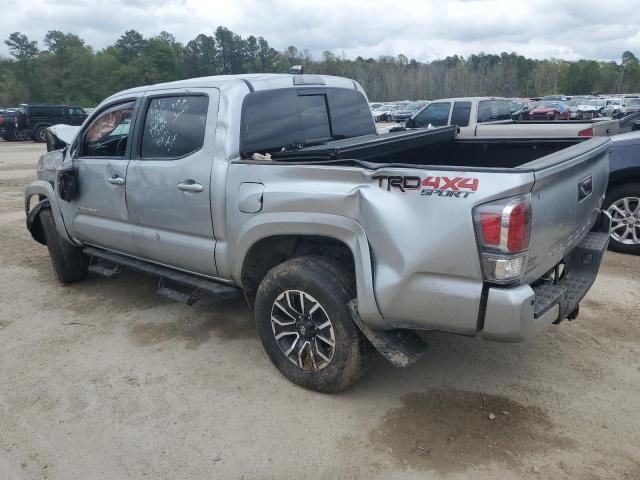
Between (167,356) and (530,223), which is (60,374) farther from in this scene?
(530,223)

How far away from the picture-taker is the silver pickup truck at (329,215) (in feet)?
8.65

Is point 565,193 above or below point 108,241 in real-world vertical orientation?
above

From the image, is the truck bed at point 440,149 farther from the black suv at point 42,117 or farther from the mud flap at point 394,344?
the black suv at point 42,117

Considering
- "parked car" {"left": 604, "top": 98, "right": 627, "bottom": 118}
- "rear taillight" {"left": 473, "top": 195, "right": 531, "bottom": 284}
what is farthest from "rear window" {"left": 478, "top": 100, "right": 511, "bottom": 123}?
"parked car" {"left": 604, "top": 98, "right": 627, "bottom": 118}

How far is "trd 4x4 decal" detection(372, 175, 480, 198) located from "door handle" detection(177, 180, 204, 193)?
4.78 feet

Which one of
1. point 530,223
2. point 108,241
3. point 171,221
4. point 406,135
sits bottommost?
point 108,241

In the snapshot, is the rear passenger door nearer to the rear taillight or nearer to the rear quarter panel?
the rear quarter panel

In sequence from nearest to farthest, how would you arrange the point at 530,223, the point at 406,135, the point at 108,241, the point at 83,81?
the point at 530,223, the point at 406,135, the point at 108,241, the point at 83,81

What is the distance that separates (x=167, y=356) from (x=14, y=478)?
4.48ft

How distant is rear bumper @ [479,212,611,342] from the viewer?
2590 mm

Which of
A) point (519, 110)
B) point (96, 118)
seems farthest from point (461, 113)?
point (519, 110)

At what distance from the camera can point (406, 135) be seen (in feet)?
13.2

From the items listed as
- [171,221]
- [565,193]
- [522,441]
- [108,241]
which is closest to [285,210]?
[171,221]

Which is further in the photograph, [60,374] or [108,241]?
[108,241]
